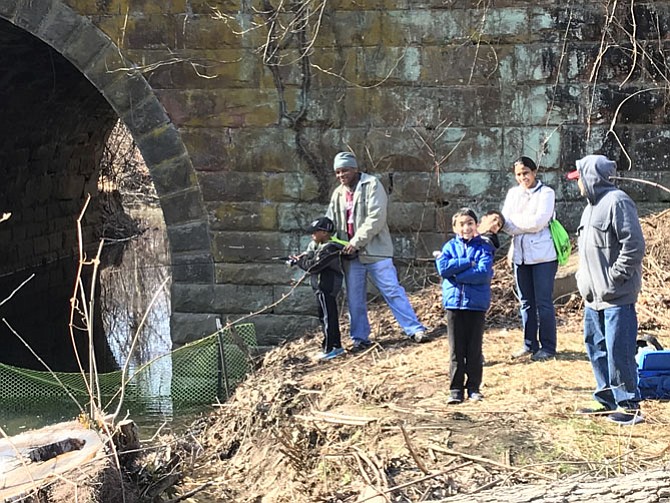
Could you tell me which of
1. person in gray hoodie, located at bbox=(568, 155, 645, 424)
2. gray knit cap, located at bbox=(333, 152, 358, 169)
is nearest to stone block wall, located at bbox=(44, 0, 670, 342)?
gray knit cap, located at bbox=(333, 152, 358, 169)

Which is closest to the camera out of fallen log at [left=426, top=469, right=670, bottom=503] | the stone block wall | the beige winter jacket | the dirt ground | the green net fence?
fallen log at [left=426, top=469, right=670, bottom=503]

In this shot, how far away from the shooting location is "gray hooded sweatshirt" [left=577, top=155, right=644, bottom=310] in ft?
16.3

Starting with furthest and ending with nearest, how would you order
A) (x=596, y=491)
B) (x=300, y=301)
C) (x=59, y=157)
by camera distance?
1. (x=59, y=157)
2. (x=300, y=301)
3. (x=596, y=491)

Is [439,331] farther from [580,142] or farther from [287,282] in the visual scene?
[580,142]

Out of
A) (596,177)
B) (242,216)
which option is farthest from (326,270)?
(596,177)

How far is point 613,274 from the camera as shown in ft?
16.4

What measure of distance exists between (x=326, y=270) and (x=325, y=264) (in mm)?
67

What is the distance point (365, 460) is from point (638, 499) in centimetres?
179

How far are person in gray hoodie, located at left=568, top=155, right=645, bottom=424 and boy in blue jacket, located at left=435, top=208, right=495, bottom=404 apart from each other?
733 millimetres

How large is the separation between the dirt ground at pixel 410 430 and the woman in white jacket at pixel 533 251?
0.98 ft

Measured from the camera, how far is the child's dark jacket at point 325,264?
7.31m

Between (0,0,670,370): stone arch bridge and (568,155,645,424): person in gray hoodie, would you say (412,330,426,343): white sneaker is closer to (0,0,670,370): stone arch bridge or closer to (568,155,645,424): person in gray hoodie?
(0,0,670,370): stone arch bridge

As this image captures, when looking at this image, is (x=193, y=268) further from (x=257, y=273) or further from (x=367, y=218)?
(x=367, y=218)

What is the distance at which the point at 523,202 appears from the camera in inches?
259
